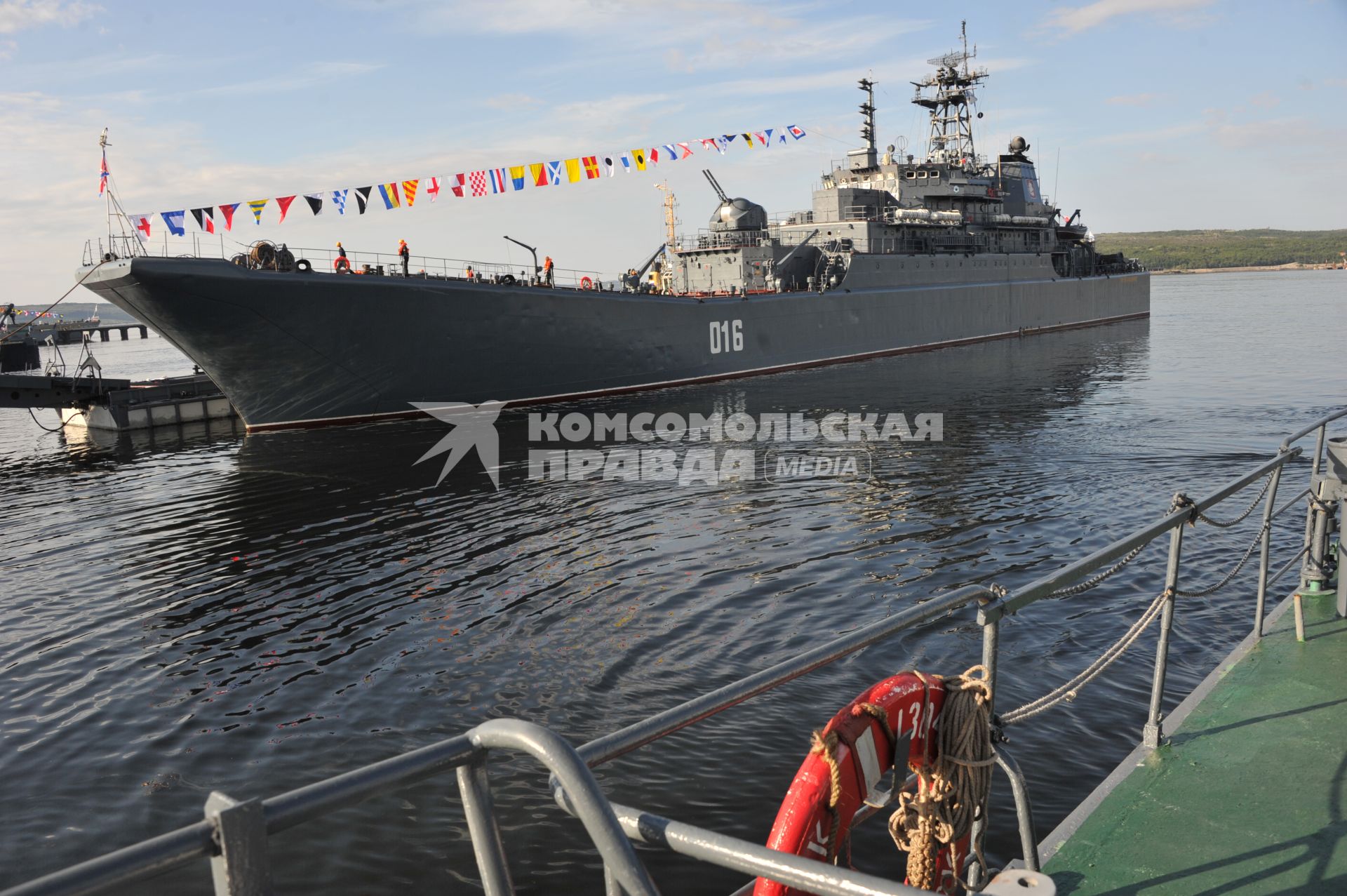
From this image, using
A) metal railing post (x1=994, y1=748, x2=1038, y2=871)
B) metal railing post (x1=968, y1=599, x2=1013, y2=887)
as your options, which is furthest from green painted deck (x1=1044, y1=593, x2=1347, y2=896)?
metal railing post (x1=968, y1=599, x2=1013, y2=887)

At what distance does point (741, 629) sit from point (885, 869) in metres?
4.06

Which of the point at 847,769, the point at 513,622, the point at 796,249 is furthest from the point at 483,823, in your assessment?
the point at 796,249

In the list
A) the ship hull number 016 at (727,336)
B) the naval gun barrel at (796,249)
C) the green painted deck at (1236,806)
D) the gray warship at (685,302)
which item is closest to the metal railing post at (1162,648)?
the green painted deck at (1236,806)

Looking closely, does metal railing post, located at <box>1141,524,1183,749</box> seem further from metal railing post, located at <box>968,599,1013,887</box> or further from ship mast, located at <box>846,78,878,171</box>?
ship mast, located at <box>846,78,878,171</box>

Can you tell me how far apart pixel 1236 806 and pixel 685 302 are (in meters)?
28.1

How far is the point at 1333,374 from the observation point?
3080 centimetres

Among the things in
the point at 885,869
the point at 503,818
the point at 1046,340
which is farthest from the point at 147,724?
the point at 1046,340

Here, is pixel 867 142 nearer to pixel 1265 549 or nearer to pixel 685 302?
pixel 685 302

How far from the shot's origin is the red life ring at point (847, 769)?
258 centimetres

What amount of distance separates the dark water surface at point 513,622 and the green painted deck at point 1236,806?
166 cm

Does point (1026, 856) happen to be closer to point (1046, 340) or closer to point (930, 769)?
point (930, 769)

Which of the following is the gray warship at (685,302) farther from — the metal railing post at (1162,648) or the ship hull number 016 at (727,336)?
the metal railing post at (1162,648)

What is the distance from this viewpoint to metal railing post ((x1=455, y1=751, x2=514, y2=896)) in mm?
1850

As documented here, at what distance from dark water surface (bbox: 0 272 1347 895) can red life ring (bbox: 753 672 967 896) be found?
10.5 ft
